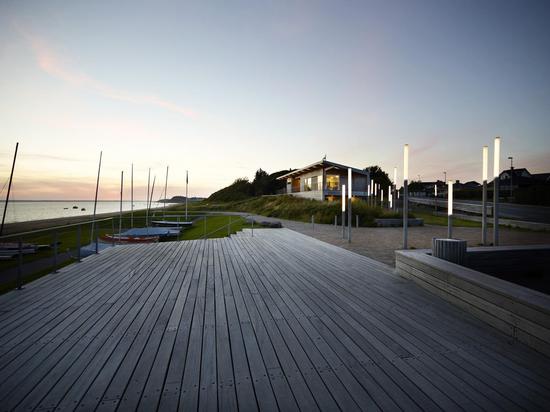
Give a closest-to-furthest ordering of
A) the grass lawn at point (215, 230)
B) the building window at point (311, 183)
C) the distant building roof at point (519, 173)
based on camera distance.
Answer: the grass lawn at point (215, 230)
the building window at point (311, 183)
the distant building roof at point (519, 173)


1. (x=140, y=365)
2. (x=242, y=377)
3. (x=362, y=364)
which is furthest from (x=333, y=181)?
(x=140, y=365)

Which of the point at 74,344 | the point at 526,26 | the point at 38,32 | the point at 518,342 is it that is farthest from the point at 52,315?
the point at 526,26

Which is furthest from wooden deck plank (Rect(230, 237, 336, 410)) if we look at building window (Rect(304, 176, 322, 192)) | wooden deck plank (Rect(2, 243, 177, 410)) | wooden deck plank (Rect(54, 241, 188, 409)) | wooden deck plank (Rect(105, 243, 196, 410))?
building window (Rect(304, 176, 322, 192))

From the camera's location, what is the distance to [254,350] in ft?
7.12

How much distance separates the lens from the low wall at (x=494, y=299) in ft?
7.01

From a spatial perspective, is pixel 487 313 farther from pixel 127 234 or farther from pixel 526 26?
pixel 127 234

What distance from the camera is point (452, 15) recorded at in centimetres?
886

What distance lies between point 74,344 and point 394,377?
2.85 m

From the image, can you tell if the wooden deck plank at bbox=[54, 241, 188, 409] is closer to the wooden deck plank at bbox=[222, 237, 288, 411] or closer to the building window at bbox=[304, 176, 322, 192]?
the wooden deck plank at bbox=[222, 237, 288, 411]

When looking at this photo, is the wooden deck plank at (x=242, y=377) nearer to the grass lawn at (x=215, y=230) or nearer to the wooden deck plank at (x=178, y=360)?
the wooden deck plank at (x=178, y=360)

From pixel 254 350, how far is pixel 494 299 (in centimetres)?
264

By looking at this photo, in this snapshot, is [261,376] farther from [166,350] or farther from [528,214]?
[528,214]

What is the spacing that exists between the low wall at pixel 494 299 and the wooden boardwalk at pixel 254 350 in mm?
124

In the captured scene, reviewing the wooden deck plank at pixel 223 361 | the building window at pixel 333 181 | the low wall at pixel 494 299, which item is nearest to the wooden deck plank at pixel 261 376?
the wooden deck plank at pixel 223 361
